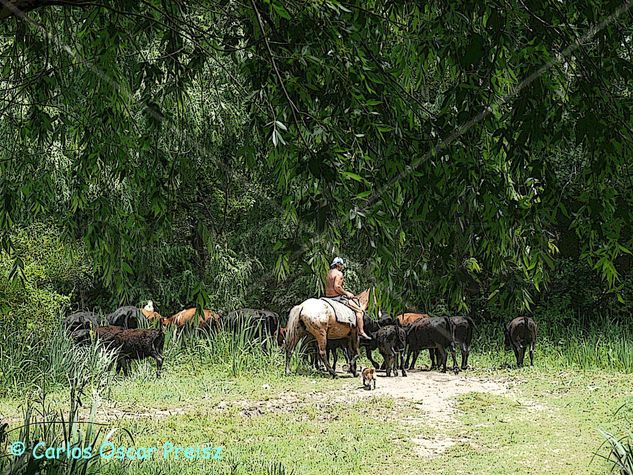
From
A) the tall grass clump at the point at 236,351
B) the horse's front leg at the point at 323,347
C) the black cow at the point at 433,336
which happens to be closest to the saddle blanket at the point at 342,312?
the horse's front leg at the point at 323,347

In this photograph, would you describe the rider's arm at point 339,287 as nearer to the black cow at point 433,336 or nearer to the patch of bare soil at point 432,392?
the black cow at point 433,336

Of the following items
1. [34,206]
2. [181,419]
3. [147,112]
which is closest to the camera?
[147,112]

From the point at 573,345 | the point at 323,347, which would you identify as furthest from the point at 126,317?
the point at 573,345

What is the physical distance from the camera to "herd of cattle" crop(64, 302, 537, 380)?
35.5 feet

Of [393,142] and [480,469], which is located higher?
[393,142]

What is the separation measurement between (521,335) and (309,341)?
3.30 metres

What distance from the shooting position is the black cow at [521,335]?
12258 mm

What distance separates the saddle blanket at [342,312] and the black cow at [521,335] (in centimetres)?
245

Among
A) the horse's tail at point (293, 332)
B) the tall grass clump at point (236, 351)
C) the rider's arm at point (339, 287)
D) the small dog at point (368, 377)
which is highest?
the rider's arm at point (339, 287)

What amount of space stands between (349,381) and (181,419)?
3507 millimetres

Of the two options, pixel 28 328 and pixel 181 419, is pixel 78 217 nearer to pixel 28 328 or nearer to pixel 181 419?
pixel 181 419

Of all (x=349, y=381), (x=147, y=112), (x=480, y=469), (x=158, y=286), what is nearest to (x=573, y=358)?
(x=349, y=381)

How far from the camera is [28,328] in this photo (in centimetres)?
1040

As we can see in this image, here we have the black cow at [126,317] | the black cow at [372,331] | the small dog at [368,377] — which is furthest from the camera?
the black cow at [126,317]
